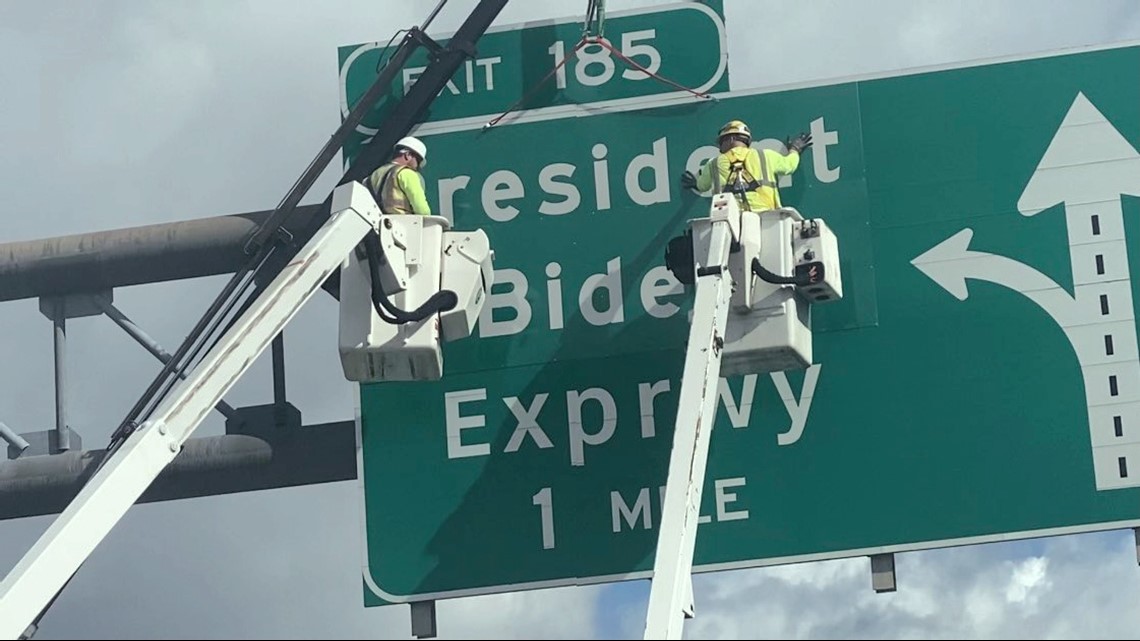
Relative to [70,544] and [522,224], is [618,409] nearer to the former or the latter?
[522,224]

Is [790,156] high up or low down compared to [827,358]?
up

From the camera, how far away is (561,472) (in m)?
17.7

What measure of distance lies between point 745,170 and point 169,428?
4839 millimetres

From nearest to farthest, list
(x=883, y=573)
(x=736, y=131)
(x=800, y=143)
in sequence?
1. (x=883, y=573)
2. (x=736, y=131)
3. (x=800, y=143)

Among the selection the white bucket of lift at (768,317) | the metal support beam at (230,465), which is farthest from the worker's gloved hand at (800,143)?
the metal support beam at (230,465)

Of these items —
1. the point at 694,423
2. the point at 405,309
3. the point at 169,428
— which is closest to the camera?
the point at 169,428

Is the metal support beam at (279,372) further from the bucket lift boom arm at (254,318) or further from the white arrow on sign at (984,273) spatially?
the white arrow on sign at (984,273)

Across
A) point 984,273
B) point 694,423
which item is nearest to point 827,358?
point 984,273

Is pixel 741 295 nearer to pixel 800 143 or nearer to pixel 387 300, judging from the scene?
pixel 800 143

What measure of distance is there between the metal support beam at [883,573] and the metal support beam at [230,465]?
13.8 ft

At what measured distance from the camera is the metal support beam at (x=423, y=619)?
17.7m

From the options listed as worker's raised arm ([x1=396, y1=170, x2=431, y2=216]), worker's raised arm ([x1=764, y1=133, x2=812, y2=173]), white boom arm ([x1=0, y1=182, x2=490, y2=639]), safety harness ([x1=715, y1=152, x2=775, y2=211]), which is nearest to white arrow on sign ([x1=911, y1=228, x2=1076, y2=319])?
worker's raised arm ([x1=764, y1=133, x2=812, y2=173])

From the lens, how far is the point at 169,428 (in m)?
14.9

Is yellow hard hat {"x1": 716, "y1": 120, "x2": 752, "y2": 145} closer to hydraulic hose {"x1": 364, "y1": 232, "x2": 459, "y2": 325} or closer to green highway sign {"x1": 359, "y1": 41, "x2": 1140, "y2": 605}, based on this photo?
green highway sign {"x1": 359, "y1": 41, "x2": 1140, "y2": 605}
